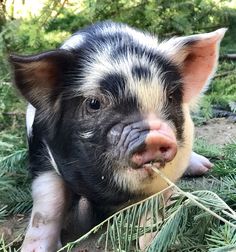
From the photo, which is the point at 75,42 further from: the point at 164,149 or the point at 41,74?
the point at 164,149

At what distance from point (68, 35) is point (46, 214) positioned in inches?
71.1

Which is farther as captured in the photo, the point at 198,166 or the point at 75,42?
the point at 198,166

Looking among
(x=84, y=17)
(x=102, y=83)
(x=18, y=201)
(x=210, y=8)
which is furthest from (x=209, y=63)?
(x=210, y=8)

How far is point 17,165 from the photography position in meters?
3.17

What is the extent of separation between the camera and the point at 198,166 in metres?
3.26

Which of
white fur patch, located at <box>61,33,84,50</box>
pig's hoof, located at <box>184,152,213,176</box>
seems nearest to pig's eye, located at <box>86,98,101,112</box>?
white fur patch, located at <box>61,33,84,50</box>

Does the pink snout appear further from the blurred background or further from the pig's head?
the blurred background

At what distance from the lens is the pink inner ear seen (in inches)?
103

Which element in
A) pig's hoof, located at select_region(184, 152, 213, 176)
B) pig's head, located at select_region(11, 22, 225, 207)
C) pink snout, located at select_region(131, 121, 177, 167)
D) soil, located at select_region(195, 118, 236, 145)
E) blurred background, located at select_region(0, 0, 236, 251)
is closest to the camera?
pink snout, located at select_region(131, 121, 177, 167)

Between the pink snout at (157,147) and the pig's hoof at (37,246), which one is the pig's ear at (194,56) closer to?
the pink snout at (157,147)

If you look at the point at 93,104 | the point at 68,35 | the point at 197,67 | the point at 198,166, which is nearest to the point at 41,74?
the point at 93,104

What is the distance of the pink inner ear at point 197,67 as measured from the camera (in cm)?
262

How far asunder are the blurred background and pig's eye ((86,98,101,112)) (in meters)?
0.66

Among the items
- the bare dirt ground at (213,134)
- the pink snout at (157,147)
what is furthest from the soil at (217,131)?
the pink snout at (157,147)
